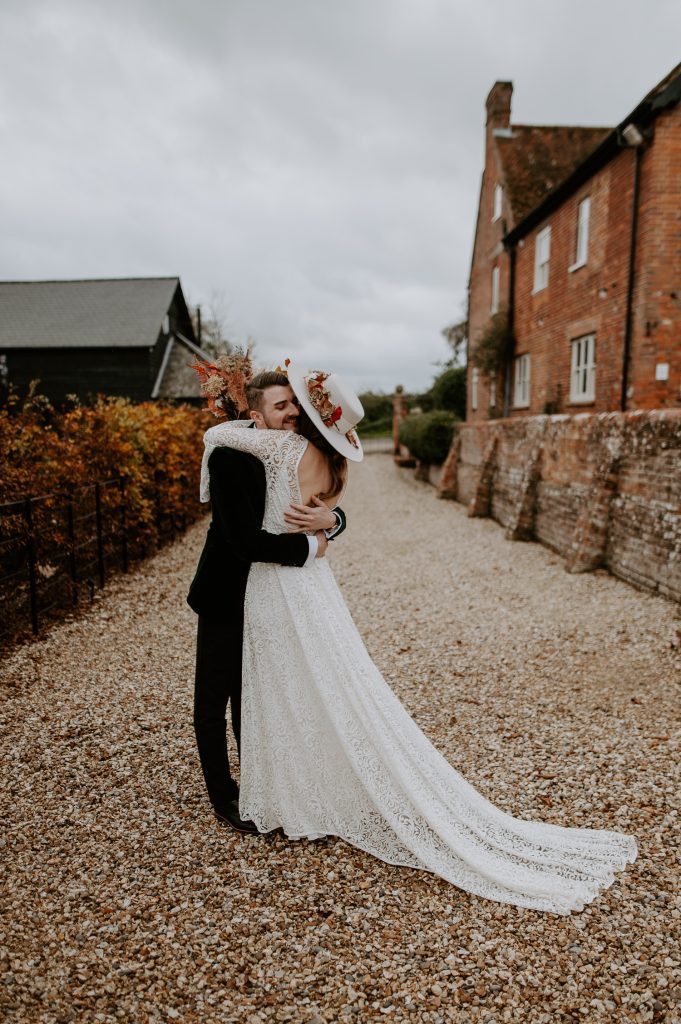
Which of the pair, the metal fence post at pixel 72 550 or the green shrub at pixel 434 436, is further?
the green shrub at pixel 434 436

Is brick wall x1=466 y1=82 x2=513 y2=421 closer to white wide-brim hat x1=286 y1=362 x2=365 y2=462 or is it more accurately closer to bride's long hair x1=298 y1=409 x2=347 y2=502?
bride's long hair x1=298 y1=409 x2=347 y2=502

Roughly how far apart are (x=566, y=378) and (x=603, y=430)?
7.46 meters

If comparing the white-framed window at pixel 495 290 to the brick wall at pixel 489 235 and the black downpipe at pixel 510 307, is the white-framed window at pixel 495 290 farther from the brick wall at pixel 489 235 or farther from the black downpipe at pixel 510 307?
the black downpipe at pixel 510 307

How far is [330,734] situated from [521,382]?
57.7 feet

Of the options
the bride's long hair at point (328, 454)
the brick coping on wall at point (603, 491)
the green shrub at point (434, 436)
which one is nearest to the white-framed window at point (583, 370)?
the brick coping on wall at point (603, 491)

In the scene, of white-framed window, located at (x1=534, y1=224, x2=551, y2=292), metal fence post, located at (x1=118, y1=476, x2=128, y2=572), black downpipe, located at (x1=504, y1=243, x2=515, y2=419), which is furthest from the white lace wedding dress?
black downpipe, located at (x1=504, y1=243, x2=515, y2=419)

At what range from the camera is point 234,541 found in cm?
271

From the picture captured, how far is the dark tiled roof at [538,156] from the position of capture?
1994 centimetres

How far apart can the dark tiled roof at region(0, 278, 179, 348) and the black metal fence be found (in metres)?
19.7

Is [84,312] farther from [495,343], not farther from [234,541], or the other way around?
[234,541]

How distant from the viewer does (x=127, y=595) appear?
7.64 meters

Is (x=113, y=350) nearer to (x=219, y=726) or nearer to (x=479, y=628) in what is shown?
(x=479, y=628)

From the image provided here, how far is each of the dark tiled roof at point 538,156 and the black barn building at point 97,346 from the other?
46.2ft

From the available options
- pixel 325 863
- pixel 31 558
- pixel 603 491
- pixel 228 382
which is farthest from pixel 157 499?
pixel 325 863
